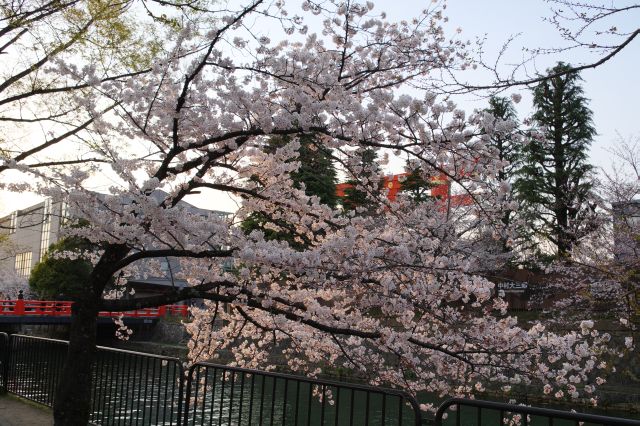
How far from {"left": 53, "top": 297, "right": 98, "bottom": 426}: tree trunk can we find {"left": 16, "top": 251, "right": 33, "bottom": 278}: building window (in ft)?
210

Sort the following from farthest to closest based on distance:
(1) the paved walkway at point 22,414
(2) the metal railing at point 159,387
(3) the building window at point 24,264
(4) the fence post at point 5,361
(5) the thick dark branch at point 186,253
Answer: (3) the building window at point 24,264, (4) the fence post at point 5,361, (1) the paved walkway at point 22,414, (5) the thick dark branch at point 186,253, (2) the metal railing at point 159,387

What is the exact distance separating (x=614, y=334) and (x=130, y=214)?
18397 mm

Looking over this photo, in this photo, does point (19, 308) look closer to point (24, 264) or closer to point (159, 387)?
point (159, 387)

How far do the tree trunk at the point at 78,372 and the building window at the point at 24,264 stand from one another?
2515 inches

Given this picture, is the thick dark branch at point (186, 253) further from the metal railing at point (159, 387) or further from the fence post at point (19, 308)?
the fence post at point (19, 308)

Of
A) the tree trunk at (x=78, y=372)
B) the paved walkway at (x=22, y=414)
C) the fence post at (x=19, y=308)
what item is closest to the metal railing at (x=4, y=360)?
the paved walkway at (x=22, y=414)

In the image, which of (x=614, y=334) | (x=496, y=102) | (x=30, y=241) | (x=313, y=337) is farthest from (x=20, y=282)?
(x=313, y=337)

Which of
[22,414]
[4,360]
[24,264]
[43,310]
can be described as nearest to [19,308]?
[43,310]

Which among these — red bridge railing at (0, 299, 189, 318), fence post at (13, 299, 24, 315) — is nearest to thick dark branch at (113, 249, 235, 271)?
red bridge railing at (0, 299, 189, 318)

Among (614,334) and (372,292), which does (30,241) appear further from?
(372,292)

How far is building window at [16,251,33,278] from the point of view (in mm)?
62531

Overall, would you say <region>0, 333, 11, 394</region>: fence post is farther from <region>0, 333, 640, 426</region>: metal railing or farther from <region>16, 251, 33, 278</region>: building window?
<region>16, 251, 33, 278</region>: building window

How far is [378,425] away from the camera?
12680 mm

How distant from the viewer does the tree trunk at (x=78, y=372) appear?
204 inches
